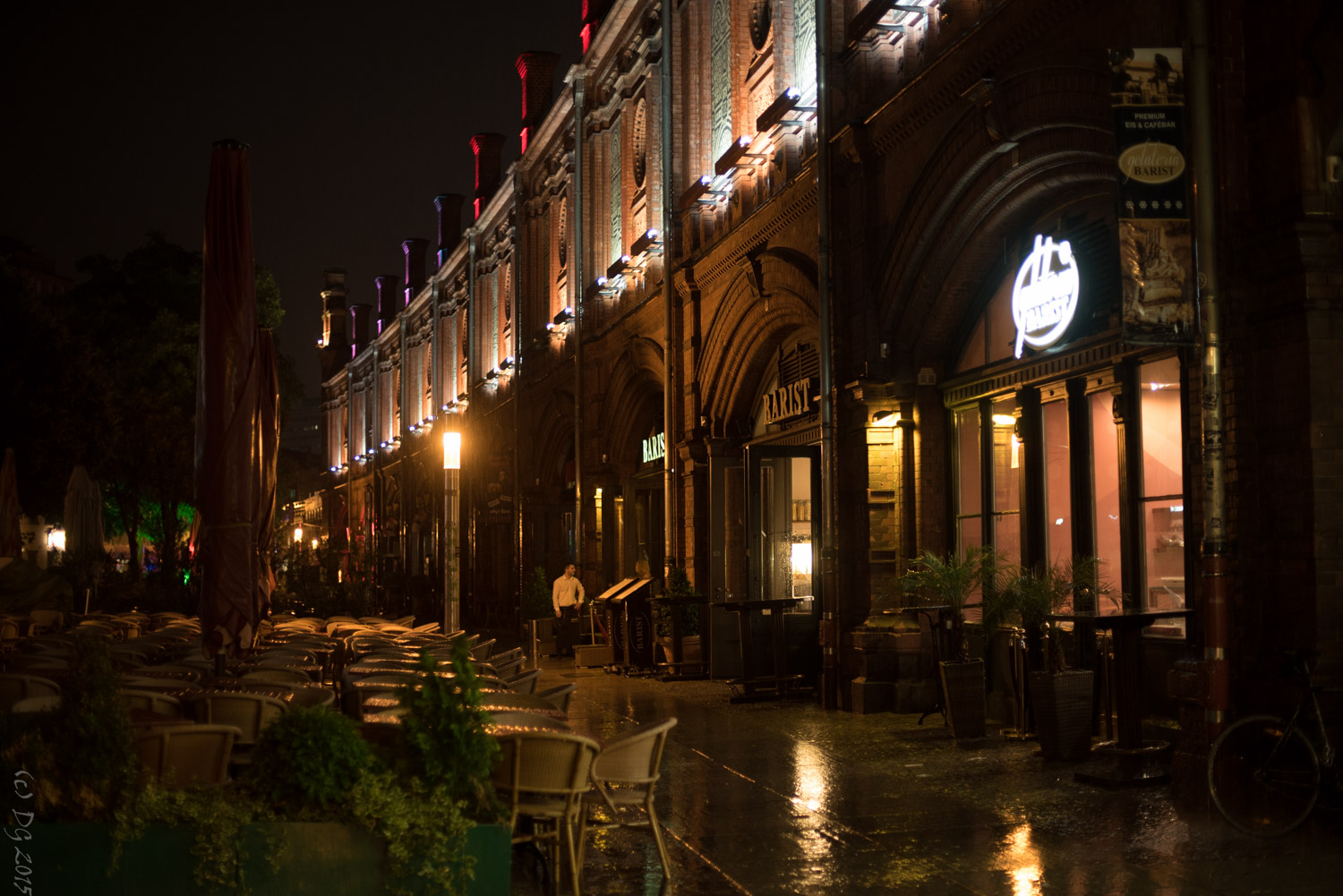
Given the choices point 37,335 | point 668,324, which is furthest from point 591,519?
point 37,335

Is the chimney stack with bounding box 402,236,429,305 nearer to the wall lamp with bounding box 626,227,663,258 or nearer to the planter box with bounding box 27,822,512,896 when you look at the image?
the wall lamp with bounding box 626,227,663,258

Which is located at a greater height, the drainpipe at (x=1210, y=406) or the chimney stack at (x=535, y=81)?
the chimney stack at (x=535, y=81)

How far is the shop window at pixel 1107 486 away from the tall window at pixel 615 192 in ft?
51.8

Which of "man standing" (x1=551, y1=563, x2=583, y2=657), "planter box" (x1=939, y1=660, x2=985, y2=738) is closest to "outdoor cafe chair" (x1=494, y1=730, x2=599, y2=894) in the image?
"planter box" (x1=939, y1=660, x2=985, y2=738)

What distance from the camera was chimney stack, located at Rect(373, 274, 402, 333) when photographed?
59156mm

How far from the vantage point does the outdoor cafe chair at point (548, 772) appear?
644 centimetres

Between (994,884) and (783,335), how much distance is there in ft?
42.5

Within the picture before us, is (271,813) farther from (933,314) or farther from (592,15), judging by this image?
(592,15)

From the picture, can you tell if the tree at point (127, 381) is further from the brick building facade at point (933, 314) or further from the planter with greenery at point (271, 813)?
the planter with greenery at point (271, 813)

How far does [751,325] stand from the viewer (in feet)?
64.0

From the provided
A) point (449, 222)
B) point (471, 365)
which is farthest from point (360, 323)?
point (471, 365)

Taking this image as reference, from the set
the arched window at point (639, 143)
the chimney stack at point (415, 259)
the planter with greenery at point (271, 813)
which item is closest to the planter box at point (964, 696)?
the planter with greenery at point (271, 813)

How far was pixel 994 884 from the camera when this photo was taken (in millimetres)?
6984

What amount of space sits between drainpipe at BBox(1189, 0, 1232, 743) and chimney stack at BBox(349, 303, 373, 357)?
6001 centimetres
